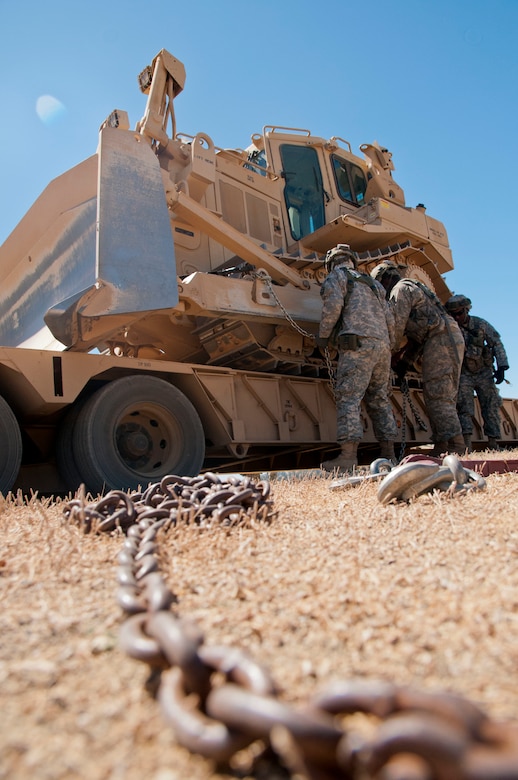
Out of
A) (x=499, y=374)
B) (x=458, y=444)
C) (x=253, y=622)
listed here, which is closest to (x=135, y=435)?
(x=253, y=622)

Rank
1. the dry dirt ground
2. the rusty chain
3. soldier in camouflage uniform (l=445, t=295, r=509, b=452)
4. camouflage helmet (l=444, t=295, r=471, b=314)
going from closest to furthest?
the rusty chain → the dry dirt ground → camouflage helmet (l=444, t=295, r=471, b=314) → soldier in camouflage uniform (l=445, t=295, r=509, b=452)

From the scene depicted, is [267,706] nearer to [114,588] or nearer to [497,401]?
[114,588]

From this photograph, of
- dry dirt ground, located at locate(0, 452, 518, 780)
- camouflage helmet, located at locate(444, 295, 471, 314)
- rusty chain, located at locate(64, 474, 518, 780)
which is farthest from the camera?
camouflage helmet, located at locate(444, 295, 471, 314)

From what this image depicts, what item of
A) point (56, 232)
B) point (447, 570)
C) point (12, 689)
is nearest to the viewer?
point (12, 689)

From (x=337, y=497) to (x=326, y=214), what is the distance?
5.85m

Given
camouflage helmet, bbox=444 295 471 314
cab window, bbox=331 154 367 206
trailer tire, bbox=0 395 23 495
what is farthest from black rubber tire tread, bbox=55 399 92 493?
camouflage helmet, bbox=444 295 471 314

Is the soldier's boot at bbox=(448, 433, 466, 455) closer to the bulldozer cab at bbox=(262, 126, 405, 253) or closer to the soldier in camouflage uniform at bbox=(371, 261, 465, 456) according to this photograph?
the soldier in camouflage uniform at bbox=(371, 261, 465, 456)

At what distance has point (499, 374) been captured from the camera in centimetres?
903

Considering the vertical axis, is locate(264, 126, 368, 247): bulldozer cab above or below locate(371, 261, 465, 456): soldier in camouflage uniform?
above

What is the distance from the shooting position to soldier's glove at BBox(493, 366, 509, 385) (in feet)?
29.3

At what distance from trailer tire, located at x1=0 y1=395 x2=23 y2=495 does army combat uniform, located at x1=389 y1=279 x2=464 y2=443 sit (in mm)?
4484

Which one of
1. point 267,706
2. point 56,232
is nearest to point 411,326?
point 56,232

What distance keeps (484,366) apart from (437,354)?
7.69 ft

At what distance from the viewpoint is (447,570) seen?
1.45 m
